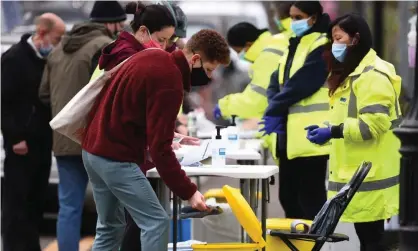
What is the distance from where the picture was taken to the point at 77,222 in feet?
27.1

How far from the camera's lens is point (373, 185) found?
23.1ft

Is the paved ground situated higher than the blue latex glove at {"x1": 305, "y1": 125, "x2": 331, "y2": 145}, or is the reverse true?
the blue latex glove at {"x1": 305, "y1": 125, "x2": 331, "y2": 145}

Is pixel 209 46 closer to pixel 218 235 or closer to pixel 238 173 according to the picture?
pixel 238 173

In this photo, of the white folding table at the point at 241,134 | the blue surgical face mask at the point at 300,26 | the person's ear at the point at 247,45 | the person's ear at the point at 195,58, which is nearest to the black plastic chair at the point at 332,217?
the person's ear at the point at 195,58

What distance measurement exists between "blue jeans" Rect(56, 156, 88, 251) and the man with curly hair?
2008 mm

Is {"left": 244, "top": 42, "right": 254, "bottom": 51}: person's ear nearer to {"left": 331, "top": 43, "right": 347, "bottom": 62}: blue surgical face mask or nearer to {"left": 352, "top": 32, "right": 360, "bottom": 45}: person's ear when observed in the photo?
{"left": 331, "top": 43, "right": 347, "bottom": 62}: blue surgical face mask

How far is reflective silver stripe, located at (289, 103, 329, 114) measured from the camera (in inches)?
319

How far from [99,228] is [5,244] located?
2.81m

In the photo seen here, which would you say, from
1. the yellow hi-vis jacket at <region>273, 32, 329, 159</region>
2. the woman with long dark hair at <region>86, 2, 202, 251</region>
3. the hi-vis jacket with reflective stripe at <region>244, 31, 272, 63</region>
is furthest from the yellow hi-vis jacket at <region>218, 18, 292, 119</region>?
the woman with long dark hair at <region>86, 2, 202, 251</region>

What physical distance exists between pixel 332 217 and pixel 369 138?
65 centimetres

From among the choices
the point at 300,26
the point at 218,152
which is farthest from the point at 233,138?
the point at 300,26

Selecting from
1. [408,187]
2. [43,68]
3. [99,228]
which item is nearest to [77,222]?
[43,68]

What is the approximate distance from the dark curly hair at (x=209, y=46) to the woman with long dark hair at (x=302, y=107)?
6.12 feet

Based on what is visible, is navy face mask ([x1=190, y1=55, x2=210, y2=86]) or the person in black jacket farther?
the person in black jacket
